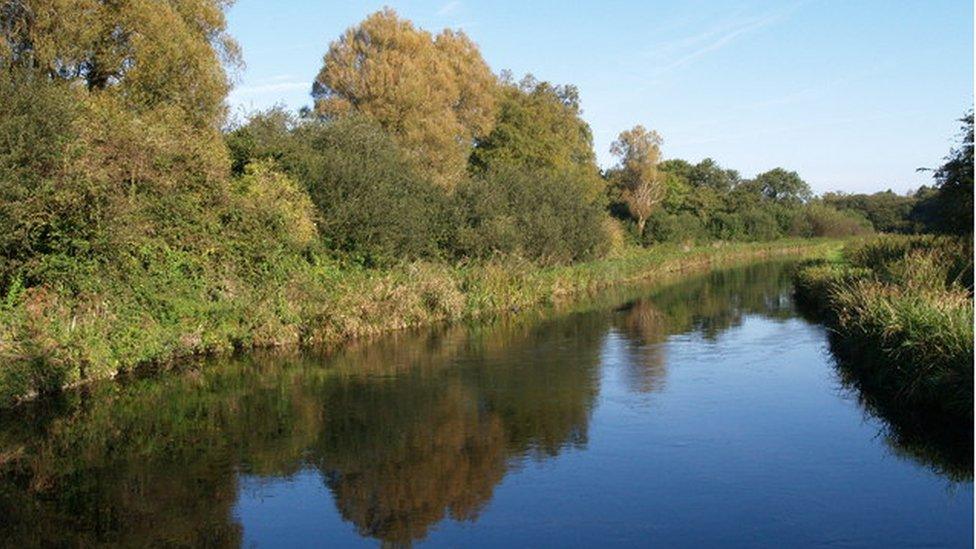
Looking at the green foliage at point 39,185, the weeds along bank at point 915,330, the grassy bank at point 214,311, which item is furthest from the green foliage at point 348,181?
the weeds along bank at point 915,330

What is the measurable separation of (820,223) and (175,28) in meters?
80.3

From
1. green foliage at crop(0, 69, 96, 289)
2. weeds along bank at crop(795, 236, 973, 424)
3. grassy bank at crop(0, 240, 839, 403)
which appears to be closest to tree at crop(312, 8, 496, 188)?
grassy bank at crop(0, 240, 839, 403)

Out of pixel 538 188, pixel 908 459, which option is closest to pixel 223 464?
pixel 908 459

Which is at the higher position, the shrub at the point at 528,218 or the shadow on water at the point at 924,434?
the shrub at the point at 528,218

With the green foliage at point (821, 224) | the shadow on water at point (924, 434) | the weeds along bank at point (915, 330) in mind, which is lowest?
the shadow on water at point (924, 434)

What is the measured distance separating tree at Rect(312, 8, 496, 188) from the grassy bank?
388 inches

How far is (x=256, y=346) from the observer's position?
77.7 ft

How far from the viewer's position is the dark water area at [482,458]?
10.8 m

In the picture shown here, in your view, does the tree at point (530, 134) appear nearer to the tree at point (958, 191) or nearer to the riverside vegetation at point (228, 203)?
the riverside vegetation at point (228, 203)

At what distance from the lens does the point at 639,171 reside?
241 feet

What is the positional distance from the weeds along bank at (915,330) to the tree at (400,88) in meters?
21.5

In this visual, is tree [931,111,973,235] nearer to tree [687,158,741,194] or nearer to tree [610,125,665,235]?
tree [610,125,665,235]

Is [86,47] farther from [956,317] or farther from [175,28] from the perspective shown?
[956,317]

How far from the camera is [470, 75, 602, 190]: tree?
53.7 metres
